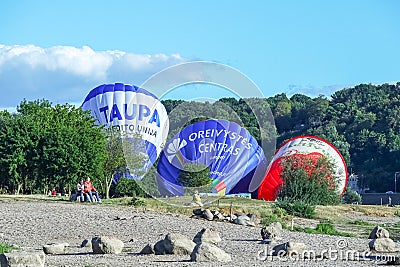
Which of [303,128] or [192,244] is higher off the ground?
[303,128]

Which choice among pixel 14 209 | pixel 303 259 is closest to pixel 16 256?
pixel 303 259

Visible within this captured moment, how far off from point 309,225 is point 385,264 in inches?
508

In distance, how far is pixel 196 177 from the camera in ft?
127

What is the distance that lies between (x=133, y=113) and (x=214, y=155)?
11.2 metres

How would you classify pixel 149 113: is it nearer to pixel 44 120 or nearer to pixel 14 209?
pixel 44 120

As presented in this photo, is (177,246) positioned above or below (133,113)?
below

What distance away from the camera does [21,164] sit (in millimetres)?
37312

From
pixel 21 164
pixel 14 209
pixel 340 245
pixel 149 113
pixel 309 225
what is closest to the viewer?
pixel 340 245

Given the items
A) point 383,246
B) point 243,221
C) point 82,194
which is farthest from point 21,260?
point 82,194

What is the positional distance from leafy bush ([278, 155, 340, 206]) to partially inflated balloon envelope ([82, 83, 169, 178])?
7330 mm

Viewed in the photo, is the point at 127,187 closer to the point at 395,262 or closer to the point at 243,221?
the point at 243,221

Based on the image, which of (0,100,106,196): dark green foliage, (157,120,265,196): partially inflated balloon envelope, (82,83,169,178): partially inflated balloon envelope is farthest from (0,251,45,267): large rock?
(82,83,169,178): partially inflated balloon envelope

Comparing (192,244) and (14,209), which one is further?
(14,209)

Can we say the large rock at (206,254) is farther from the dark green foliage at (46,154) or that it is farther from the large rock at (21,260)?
the dark green foliage at (46,154)
